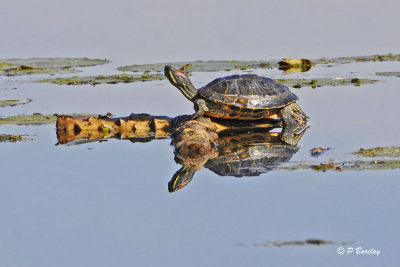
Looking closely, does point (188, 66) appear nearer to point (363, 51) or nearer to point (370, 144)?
point (363, 51)

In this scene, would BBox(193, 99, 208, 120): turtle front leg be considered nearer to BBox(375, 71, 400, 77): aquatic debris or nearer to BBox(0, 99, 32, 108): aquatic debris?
BBox(0, 99, 32, 108): aquatic debris

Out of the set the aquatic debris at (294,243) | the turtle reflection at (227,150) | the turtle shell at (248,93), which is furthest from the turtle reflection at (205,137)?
the aquatic debris at (294,243)

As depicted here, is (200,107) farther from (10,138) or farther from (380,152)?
(380,152)

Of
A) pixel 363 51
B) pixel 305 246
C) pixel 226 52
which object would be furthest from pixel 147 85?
pixel 305 246

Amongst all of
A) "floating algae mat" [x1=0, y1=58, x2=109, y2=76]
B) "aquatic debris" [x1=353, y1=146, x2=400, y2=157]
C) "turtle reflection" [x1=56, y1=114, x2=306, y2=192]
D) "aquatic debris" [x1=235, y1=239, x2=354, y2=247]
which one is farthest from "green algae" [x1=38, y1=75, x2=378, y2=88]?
"aquatic debris" [x1=235, y1=239, x2=354, y2=247]

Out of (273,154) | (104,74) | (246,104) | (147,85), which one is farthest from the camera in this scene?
(104,74)
